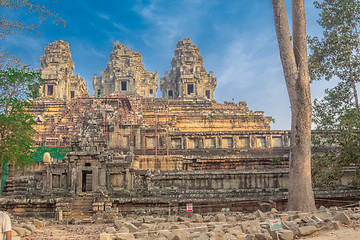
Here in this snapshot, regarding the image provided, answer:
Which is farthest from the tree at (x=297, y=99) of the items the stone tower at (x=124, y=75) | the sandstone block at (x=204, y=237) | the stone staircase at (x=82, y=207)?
the stone tower at (x=124, y=75)

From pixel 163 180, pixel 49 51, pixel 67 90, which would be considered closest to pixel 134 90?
pixel 67 90

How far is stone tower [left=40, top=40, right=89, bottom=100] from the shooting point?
4906cm

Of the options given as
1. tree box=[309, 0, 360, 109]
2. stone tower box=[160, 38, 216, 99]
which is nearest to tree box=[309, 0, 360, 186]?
tree box=[309, 0, 360, 109]

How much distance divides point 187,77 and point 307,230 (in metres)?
42.8

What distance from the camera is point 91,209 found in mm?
17438

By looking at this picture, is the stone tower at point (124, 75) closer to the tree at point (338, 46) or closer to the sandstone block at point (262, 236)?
the tree at point (338, 46)

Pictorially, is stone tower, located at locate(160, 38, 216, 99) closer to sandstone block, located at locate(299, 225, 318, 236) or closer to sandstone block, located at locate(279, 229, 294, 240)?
sandstone block, located at locate(299, 225, 318, 236)

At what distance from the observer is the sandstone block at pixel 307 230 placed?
26.0 feet

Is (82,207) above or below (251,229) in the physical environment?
below

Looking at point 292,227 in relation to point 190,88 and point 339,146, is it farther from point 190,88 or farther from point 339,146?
point 190,88

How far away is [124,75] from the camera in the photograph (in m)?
52.2

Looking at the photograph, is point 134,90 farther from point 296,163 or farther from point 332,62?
point 296,163

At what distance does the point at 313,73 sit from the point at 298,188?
8700 millimetres

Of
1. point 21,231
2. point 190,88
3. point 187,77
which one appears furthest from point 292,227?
point 187,77
